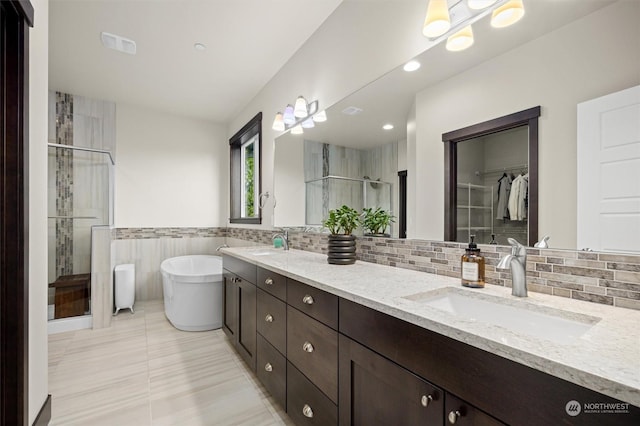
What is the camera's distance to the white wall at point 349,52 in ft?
5.26

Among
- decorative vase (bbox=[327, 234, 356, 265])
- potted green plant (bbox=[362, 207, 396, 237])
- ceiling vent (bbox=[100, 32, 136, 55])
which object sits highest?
ceiling vent (bbox=[100, 32, 136, 55])

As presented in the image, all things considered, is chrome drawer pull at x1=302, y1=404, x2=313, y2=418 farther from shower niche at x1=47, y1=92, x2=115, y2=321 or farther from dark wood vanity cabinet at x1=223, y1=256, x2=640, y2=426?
shower niche at x1=47, y1=92, x2=115, y2=321

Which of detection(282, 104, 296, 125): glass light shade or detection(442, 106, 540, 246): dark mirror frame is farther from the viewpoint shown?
detection(282, 104, 296, 125): glass light shade

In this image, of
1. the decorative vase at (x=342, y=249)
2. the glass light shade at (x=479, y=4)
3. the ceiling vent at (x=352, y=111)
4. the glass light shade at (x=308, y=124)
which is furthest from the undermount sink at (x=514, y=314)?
the glass light shade at (x=308, y=124)

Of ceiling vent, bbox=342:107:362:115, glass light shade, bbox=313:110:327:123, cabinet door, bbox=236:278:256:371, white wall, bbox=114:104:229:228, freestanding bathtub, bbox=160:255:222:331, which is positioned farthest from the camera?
white wall, bbox=114:104:229:228

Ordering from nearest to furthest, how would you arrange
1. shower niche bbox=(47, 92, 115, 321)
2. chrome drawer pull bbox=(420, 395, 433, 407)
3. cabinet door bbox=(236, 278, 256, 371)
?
chrome drawer pull bbox=(420, 395, 433, 407) < cabinet door bbox=(236, 278, 256, 371) < shower niche bbox=(47, 92, 115, 321)

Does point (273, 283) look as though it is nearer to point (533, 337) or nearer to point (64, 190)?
point (533, 337)

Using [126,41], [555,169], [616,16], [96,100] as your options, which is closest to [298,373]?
[555,169]

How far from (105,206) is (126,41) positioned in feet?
6.06

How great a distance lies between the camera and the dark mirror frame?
109 cm

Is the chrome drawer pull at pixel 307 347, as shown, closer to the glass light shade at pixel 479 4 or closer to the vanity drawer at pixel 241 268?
the vanity drawer at pixel 241 268

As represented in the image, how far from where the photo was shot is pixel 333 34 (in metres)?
2.20

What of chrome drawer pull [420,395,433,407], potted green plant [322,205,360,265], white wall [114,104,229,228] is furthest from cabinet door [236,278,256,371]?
white wall [114,104,229,228]

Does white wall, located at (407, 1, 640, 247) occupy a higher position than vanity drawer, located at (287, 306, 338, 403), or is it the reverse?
white wall, located at (407, 1, 640, 247)
